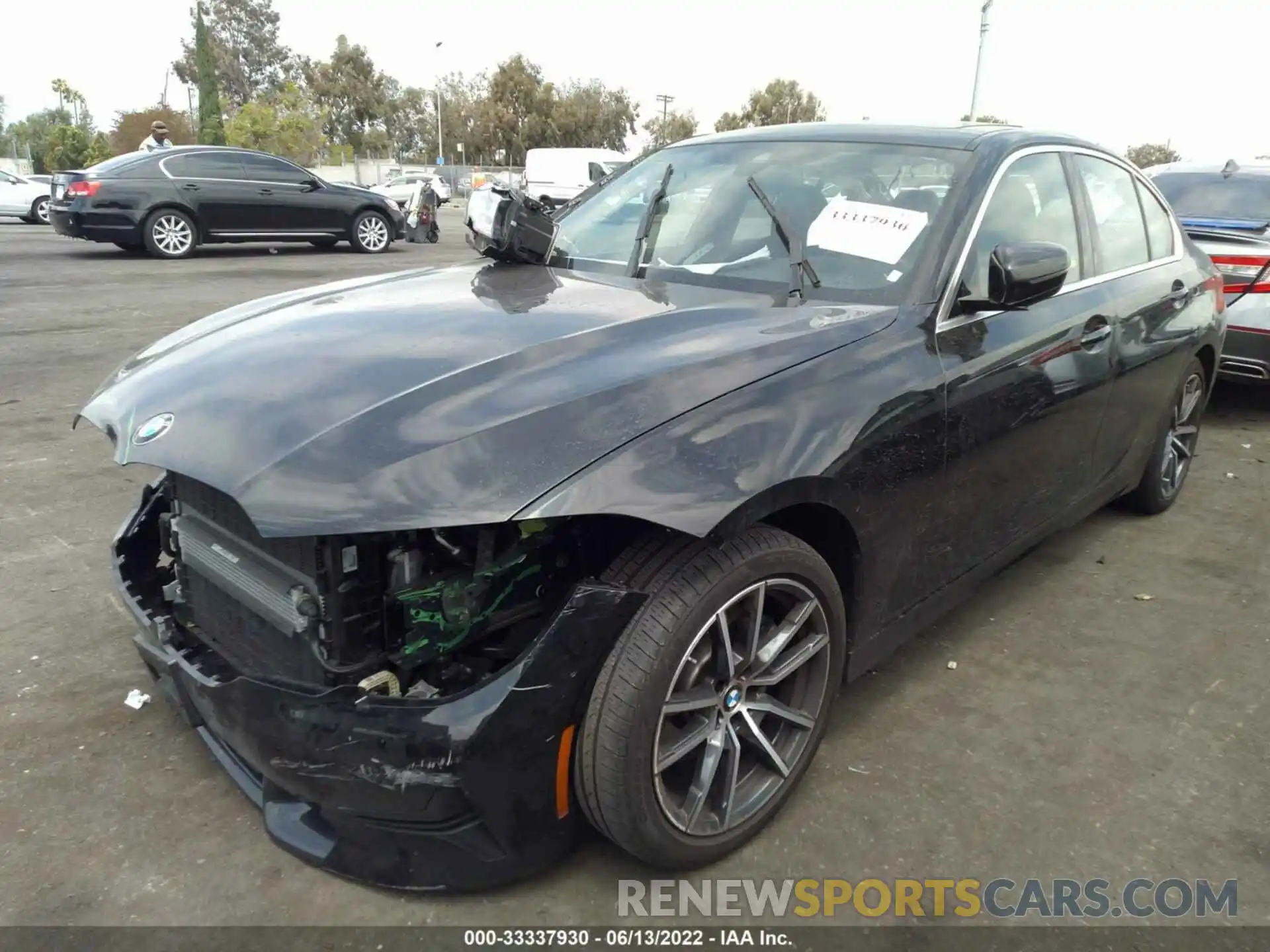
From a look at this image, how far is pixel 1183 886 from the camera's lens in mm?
2225

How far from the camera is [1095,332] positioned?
3.29m

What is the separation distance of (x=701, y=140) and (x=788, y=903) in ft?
8.92

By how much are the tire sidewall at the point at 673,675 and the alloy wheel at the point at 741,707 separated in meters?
0.02

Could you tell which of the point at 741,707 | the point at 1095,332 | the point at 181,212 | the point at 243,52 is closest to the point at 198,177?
the point at 181,212

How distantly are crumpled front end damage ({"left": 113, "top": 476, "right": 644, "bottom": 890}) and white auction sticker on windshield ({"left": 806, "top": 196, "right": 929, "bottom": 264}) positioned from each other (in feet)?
4.50

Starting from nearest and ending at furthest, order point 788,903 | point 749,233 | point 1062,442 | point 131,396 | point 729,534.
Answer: point 729,534
point 788,903
point 131,396
point 749,233
point 1062,442

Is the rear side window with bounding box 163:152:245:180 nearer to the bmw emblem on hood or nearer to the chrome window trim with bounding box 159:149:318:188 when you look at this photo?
the chrome window trim with bounding box 159:149:318:188

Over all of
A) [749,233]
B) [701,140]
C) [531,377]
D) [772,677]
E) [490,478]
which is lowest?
[772,677]

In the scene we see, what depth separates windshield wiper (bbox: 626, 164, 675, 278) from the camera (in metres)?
3.15

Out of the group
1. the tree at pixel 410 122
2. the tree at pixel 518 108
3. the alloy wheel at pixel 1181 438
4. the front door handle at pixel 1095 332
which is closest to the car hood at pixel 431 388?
the front door handle at pixel 1095 332

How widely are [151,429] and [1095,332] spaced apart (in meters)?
2.96

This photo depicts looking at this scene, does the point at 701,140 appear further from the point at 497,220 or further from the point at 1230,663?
the point at 1230,663

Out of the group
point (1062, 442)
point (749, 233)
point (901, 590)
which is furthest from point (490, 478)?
point (1062, 442)

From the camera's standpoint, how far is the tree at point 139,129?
5091 cm
